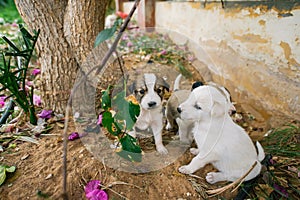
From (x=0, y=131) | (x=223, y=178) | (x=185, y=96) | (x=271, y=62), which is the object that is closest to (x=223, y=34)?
(x=271, y=62)

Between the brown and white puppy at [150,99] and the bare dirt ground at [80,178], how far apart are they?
0.20 metres

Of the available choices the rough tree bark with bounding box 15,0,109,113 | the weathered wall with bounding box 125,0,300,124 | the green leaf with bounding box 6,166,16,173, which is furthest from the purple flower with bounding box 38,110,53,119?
the weathered wall with bounding box 125,0,300,124

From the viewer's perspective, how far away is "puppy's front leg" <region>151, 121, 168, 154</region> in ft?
4.02

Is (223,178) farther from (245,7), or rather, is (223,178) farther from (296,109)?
(245,7)

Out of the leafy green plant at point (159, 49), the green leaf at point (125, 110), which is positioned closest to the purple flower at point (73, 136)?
the green leaf at point (125, 110)

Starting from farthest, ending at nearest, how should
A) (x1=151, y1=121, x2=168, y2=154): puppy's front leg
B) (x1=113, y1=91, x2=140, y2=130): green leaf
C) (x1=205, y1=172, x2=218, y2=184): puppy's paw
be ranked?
(x1=151, y1=121, x2=168, y2=154): puppy's front leg
(x1=205, y1=172, x2=218, y2=184): puppy's paw
(x1=113, y1=91, x2=140, y2=130): green leaf

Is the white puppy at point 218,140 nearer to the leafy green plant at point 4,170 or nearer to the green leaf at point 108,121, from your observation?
the green leaf at point 108,121

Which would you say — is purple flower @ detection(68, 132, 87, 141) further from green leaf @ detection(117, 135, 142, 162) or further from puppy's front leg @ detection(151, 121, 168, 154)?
puppy's front leg @ detection(151, 121, 168, 154)

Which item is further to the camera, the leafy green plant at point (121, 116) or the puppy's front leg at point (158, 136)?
the puppy's front leg at point (158, 136)

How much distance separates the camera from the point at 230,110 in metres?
1.18

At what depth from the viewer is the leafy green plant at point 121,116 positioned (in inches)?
35.0

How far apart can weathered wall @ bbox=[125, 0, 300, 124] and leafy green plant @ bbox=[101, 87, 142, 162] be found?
3.44 feet

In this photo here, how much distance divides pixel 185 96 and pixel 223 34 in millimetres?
997

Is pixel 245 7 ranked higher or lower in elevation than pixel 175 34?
higher
